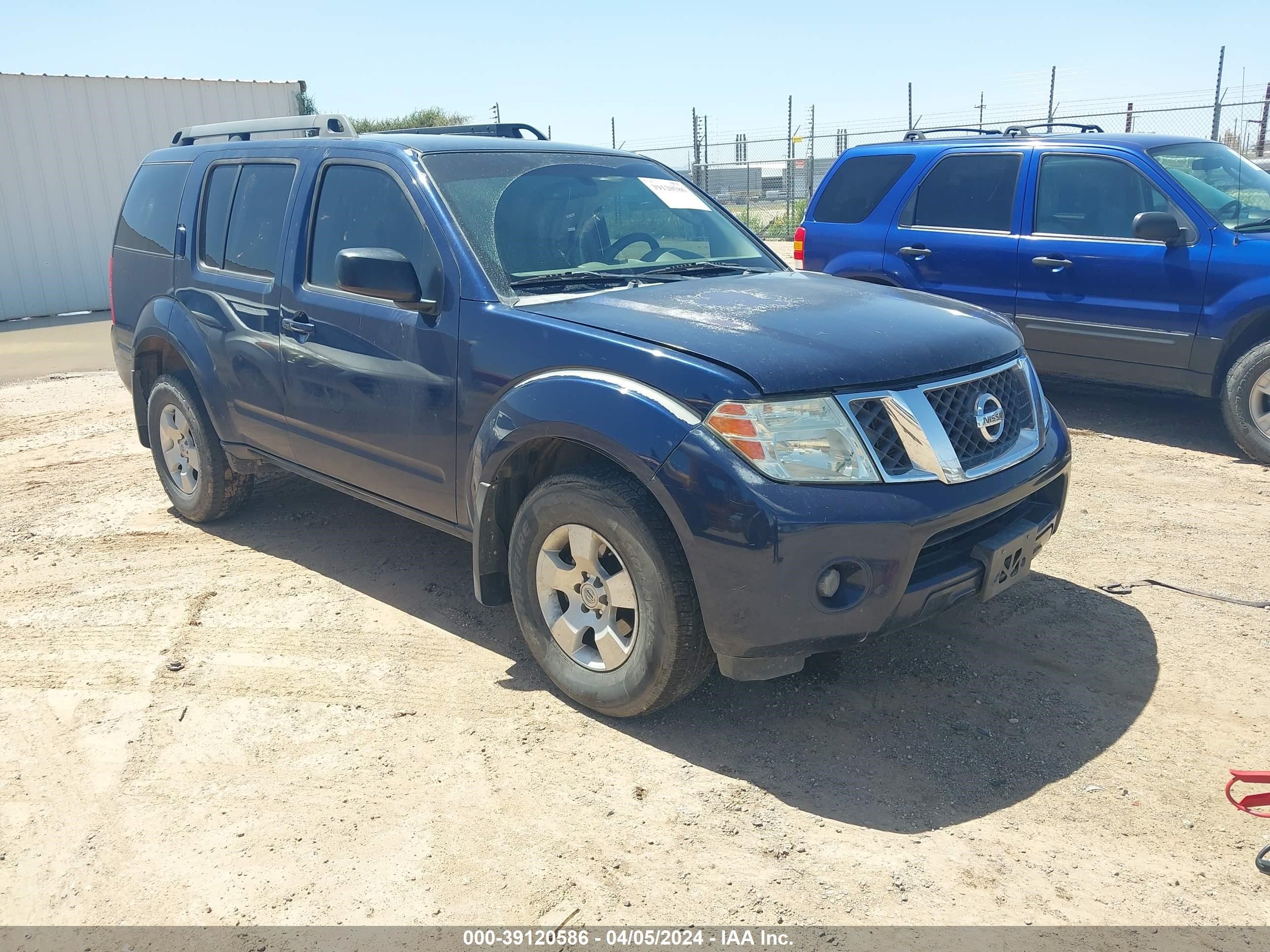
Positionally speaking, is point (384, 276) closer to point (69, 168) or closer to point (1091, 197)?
point (1091, 197)

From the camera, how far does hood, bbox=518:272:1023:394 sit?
316 centimetres

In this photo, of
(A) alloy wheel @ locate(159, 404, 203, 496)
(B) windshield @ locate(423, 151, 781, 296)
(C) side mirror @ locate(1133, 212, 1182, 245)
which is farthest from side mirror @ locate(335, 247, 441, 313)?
(C) side mirror @ locate(1133, 212, 1182, 245)

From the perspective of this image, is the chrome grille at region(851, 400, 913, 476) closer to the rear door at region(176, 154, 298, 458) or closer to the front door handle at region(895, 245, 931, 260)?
the rear door at region(176, 154, 298, 458)

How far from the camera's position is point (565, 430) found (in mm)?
3371

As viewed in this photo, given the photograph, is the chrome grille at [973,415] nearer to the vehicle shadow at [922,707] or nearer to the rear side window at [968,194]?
the vehicle shadow at [922,707]

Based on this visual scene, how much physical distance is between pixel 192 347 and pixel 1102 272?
216 inches

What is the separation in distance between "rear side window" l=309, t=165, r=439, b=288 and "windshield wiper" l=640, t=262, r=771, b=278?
35.2 inches

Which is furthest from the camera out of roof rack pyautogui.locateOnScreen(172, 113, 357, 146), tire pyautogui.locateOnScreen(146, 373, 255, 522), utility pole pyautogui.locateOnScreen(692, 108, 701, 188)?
utility pole pyautogui.locateOnScreen(692, 108, 701, 188)

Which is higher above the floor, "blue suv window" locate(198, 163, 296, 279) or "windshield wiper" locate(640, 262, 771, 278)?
"blue suv window" locate(198, 163, 296, 279)

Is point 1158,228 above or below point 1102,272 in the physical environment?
above

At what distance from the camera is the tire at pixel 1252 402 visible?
6172 millimetres

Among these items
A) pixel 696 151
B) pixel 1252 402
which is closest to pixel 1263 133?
pixel 696 151

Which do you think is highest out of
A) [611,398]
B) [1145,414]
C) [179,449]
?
[611,398]

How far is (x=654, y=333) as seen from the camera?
3.34 meters
